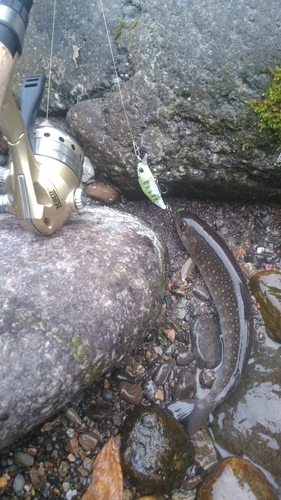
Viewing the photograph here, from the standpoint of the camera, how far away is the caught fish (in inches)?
143

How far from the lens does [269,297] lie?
12.3 feet

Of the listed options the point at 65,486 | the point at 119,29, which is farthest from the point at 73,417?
the point at 119,29

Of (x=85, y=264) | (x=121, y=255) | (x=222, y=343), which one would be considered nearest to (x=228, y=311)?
(x=222, y=343)

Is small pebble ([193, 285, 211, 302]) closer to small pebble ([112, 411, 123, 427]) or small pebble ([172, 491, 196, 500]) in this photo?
small pebble ([112, 411, 123, 427])

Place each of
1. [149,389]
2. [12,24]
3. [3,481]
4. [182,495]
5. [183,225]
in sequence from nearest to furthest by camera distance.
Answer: [12,24] → [3,481] → [182,495] → [149,389] → [183,225]

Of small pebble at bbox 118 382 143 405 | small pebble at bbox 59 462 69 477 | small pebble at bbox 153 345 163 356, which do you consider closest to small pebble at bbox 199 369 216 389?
small pebble at bbox 153 345 163 356

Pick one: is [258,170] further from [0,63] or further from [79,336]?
[0,63]

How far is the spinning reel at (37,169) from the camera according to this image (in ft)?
8.24

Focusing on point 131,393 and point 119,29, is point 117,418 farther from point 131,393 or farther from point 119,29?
point 119,29

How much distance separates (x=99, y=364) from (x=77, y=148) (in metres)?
1.49

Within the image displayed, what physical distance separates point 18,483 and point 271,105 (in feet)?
10.5

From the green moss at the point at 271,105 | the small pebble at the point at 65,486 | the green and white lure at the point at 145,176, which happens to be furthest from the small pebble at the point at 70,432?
the green moss at the point at 271,105

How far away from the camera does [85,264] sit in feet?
9.87

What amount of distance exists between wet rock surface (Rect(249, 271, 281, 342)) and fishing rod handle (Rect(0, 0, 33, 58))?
2.67m
